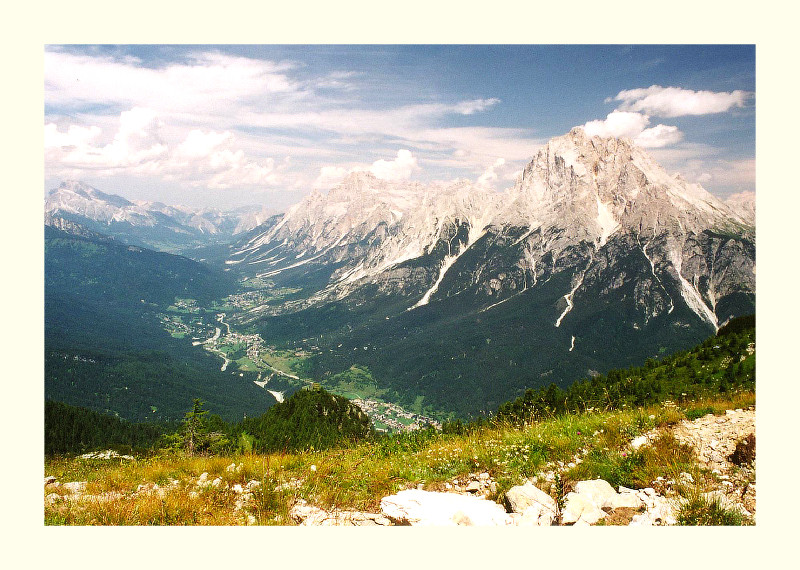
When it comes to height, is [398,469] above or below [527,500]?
below

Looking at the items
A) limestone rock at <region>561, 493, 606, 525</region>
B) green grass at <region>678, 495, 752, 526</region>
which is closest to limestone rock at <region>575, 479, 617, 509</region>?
limestone rock at <region>561, 493, 606, 525</region>

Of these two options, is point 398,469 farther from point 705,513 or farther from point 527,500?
point 705,513

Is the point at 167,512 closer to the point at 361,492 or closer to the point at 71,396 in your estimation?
the point at 361,492

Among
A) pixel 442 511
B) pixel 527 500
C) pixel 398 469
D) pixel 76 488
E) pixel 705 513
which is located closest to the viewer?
pixel 705 513

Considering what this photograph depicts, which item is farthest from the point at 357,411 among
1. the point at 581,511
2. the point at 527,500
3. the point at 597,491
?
the point at 581,511

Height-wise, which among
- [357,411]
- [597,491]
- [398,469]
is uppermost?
[597,491]

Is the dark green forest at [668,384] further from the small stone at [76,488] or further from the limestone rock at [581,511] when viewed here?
the small stone at [76,488]

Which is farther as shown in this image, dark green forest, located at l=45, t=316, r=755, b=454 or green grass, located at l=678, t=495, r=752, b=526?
dark green forest, located at l=45, t=316, r=755, b=454

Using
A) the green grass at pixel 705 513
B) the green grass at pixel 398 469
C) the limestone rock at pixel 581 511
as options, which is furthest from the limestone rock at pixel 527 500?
the green grass at pixel 705 513

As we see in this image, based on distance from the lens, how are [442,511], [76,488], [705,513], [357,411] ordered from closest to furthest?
[705,513] → [442,511] → [76,488] → [357,411]

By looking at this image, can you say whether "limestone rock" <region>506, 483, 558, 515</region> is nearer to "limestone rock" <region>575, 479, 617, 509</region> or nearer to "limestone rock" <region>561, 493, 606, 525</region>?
"limestone rock" <region>561, 493, 606, 525</region>

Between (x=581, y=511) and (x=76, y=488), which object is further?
(x=76, y=488)
